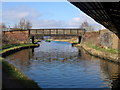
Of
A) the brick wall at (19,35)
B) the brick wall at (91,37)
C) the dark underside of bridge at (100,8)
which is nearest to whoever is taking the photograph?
the dark underside of bridge at (100,8)

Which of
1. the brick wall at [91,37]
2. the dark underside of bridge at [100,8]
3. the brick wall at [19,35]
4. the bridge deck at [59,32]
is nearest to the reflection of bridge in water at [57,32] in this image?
the bridge deck at [59,32]

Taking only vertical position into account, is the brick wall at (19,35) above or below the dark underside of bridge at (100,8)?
below

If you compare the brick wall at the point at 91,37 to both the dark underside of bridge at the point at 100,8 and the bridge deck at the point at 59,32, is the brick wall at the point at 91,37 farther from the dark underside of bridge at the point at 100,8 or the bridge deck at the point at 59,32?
the dark underside of bridge at the point at 100,8

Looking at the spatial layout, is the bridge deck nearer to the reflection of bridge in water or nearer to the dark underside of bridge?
the reflection of bridge in water

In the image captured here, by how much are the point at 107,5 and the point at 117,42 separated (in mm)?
33468

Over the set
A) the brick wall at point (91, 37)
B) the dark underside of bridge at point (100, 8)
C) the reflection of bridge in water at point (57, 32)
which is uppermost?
the dark underside of bridge at point (100, 8)

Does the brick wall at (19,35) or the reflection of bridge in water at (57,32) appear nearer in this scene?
the brick wall at (19,35)

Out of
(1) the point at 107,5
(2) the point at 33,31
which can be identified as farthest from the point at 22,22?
(1) the point at 107,5

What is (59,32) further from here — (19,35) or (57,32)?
(19,35)

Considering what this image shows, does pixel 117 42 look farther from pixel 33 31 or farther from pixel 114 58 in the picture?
pixel 33 31

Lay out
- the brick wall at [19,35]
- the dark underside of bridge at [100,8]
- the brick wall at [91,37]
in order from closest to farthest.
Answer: the dark underside of bridge at [100,8] < the brick wall at [91,37] < the brick wall at [19,35]

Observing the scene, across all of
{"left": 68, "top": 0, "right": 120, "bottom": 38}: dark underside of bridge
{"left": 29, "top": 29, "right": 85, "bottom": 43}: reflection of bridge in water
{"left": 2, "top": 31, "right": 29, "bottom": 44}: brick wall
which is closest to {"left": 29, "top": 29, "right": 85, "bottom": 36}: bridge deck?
{"left": 29, "top": 29, "right": 85, "bottom": 43}: reflection of bridge in water

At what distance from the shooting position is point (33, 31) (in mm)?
88875

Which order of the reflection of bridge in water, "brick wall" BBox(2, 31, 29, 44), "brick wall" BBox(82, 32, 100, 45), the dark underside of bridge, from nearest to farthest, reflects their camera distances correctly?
the dark underside of bridge, "brick wall" BBox(82, 32, 100, 45), "brick wall" BBox(2, 31, 29, 44), the reflection of bridge in water
